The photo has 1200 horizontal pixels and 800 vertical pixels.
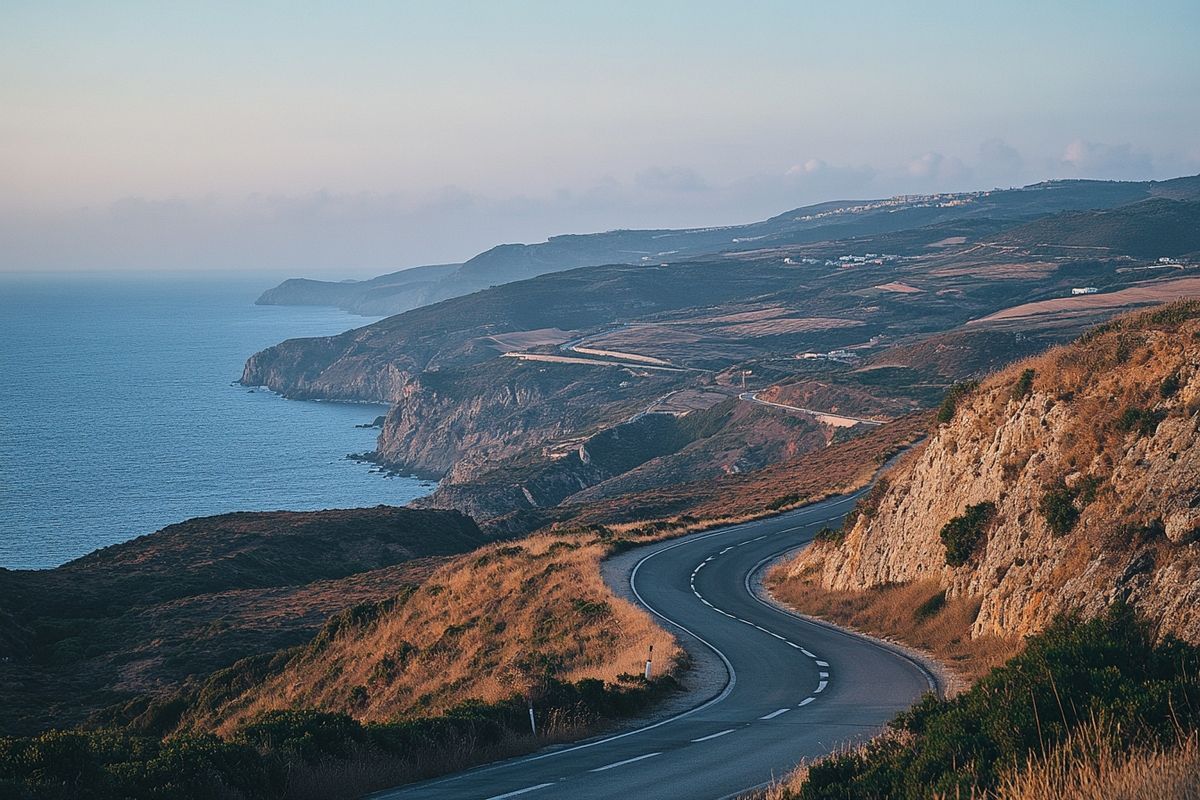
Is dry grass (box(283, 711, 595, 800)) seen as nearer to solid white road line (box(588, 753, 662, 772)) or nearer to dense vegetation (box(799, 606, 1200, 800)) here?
solid white road line (box(588, 753, 662, 772))

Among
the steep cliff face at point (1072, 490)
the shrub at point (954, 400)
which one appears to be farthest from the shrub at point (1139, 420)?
the shrub at point (954, 400)

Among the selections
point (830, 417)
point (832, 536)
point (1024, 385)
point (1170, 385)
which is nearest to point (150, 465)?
point (830, 417)

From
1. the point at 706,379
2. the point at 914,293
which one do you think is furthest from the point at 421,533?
the point at 914,293

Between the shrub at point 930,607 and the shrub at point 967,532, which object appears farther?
the shrub at point 930,607

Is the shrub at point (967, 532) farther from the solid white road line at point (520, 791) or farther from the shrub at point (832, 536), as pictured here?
the solid white road line at point (520, 791)

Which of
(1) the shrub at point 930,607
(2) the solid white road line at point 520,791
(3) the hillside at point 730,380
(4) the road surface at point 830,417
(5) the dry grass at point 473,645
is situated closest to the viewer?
(2) the solid white road line at point 520,791

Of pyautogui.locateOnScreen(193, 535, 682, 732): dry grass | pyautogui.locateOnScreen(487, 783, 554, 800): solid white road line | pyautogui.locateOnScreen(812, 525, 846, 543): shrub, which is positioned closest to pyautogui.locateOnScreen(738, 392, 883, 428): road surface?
pyautogui.locateOnScreen(193, 535, 682, 732): dry grass

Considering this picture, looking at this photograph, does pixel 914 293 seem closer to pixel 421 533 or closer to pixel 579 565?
pixel 421 533
